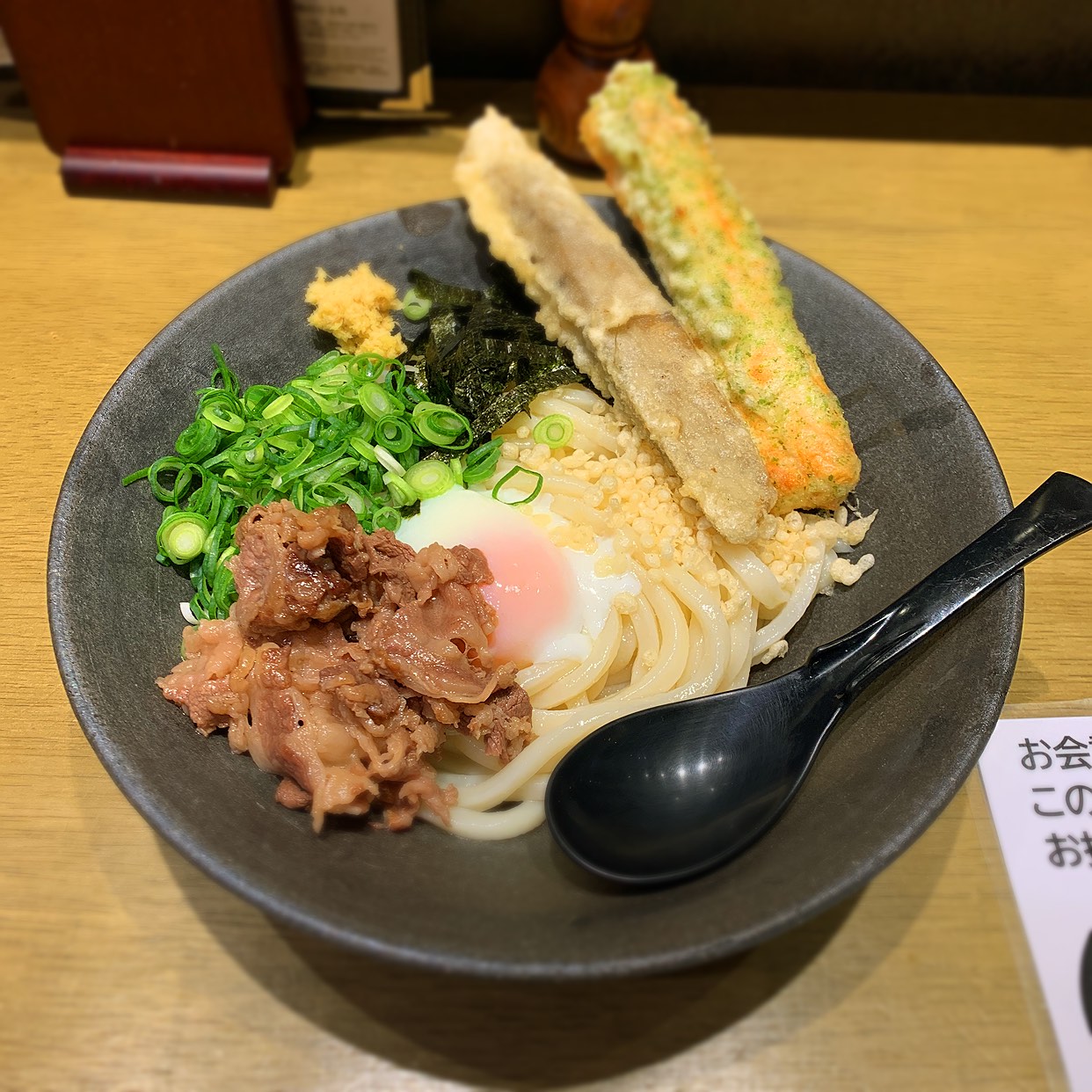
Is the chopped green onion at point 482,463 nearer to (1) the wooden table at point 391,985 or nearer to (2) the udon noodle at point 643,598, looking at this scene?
(2) the udon noodle at point 643,598

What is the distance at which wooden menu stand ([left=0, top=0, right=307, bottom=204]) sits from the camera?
2.73m

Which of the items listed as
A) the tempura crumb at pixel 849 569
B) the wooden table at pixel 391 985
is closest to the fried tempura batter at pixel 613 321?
the tempura crumb at pixel 849 569

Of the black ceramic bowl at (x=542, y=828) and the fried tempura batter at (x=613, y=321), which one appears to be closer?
the black ceramic bowl at (x=542, y=828)

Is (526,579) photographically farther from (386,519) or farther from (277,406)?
(277,406)

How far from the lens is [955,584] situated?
1738 mm

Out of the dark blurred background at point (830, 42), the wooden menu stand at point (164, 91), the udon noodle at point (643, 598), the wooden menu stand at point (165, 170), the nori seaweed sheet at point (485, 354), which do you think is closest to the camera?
the udon noodle at point (643, 598)

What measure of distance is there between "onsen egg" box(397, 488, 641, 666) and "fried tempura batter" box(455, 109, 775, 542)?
33 cm

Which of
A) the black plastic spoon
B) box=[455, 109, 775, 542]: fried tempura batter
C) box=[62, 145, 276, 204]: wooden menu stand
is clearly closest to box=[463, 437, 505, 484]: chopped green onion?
box=[455, 109, 775, 542]: fried tempura batter

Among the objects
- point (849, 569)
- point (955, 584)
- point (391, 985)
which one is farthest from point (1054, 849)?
point (391, 985)

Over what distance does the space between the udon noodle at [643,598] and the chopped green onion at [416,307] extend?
1.81 ft

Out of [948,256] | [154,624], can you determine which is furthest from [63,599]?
[948,256]

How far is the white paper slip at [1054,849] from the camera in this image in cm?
157

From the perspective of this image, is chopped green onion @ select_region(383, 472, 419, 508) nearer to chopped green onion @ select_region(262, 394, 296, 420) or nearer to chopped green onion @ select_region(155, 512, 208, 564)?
chopped green onion @ select_region(262, 394, 296, 420)

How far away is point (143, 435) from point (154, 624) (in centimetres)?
48
